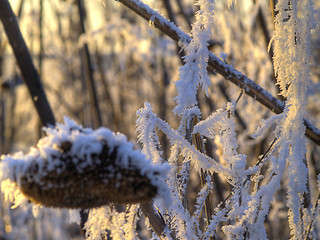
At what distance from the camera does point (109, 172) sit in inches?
18.4

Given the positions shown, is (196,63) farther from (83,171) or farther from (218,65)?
(83,171)

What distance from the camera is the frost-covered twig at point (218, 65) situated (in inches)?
29.9

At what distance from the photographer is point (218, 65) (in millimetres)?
792

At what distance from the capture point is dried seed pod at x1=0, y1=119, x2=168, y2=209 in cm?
47

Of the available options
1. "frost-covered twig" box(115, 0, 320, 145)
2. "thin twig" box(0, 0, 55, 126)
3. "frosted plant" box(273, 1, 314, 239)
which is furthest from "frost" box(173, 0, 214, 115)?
"thin twig" box(0, 0, 55, 126)

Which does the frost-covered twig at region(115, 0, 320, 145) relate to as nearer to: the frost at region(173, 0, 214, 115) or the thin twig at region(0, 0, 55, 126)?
the frost at region(173, 0, 214, 115)

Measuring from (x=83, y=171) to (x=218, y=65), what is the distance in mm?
440

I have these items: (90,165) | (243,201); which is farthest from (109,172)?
(243,201)

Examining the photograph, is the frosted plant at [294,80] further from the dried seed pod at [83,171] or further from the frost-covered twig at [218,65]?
the dried seed pod at [83,171]

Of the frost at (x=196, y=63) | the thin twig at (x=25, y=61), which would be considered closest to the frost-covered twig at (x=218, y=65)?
the frost at (x=196, y=63)

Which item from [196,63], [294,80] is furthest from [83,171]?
[294,80]

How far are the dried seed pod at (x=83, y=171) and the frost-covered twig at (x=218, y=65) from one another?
0.36 metres

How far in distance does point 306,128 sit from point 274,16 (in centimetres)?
26

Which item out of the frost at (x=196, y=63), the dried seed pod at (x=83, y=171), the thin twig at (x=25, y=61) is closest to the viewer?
the dried seed pod at (x=83, y=171)
